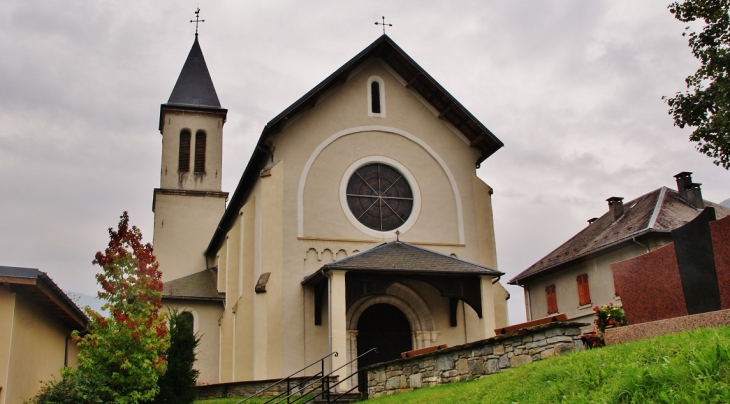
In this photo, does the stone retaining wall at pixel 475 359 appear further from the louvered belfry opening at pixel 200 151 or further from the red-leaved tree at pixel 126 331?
the louvered belfry opening at pixel 200 151

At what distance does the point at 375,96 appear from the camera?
2344cm

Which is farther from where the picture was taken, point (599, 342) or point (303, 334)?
point (303, 334)

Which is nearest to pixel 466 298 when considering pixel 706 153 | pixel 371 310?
pixel 371 310

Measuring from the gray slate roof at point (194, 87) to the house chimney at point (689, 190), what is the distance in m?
22.1

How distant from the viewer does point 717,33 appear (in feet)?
56.6

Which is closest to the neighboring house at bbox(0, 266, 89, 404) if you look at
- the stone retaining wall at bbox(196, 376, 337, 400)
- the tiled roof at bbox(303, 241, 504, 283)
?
the stone retaining wall at bbox(196, 376, 337, 400)

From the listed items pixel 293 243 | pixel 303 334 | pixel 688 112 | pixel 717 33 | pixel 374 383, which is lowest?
A: pixel 374 383

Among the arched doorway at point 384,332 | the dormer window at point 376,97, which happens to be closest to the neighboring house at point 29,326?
the arched doorway at point 384,332

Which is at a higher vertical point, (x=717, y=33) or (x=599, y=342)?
(x=717, y=33)

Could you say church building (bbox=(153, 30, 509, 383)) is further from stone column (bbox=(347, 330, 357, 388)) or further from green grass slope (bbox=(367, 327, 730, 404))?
green grass slope (bbox=(367, 327, 730, 404))

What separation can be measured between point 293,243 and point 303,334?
2.63m

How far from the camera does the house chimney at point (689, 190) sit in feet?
85.7

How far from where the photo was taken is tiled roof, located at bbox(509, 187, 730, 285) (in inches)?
955

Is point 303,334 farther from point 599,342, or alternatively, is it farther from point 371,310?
point 599,342
